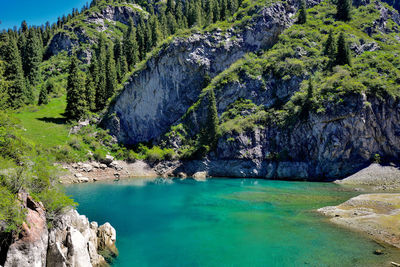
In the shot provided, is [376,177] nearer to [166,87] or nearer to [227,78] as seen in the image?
[227,78]

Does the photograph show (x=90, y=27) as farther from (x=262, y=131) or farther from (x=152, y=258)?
(x=152, y=258)

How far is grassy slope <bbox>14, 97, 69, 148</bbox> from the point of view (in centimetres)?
6138

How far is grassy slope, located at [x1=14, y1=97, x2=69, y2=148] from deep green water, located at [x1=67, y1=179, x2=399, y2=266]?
27683 millimetres

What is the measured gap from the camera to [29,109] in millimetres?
75875

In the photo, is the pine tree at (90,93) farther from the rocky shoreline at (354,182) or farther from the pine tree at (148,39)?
the pine tree at (148,39)

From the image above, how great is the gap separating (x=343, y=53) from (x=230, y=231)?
6596cm

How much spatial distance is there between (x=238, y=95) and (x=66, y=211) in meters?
67.4

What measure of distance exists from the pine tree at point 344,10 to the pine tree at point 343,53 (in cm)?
3062

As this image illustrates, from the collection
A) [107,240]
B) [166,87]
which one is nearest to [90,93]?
[166,87]

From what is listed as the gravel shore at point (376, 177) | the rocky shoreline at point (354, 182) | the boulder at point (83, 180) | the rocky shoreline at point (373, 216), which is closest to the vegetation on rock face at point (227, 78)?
the rocky shoreline at point (354, 182)

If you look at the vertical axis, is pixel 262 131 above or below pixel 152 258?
above

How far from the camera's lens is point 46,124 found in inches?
2714

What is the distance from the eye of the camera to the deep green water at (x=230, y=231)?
59.9ft

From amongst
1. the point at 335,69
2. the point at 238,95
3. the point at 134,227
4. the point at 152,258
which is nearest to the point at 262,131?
the point at 238,95
